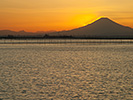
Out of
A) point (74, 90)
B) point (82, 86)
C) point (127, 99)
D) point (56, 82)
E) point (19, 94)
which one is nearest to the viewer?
point (127, 99)

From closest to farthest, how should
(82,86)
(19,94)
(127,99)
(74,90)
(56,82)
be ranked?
1. (127,99)
2. (19,94)
3. (74,90)
4. (82,86)
5. (56,82)

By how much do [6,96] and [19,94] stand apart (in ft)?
3.46

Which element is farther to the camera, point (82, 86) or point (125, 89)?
point (82, 86)

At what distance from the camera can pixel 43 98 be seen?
1647 centimetres

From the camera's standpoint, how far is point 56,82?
22.5 metres

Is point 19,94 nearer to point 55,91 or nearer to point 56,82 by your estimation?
point 55,91

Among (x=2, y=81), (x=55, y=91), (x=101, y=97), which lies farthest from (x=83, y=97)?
(x=2, y=81)

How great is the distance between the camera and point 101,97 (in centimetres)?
1678

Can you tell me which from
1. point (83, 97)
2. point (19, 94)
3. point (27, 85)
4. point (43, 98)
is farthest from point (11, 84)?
point (83, 97)

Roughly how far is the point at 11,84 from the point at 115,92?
9.78m

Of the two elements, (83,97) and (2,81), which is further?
(2,81)

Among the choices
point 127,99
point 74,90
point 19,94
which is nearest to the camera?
point 127,99

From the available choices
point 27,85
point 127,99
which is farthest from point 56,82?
point 127,99

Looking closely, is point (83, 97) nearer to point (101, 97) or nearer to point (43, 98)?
point (101, 97)
